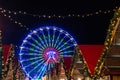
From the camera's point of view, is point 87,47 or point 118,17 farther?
point 87,47

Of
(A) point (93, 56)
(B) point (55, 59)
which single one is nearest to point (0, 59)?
(A) point (93, 56)

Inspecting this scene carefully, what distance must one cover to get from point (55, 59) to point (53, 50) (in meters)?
0.91

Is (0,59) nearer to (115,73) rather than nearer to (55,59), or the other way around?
(115,73)

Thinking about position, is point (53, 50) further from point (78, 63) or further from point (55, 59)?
point (78, 63)

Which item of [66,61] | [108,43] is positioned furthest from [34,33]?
[108,43]

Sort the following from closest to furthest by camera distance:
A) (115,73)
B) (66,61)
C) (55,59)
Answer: (115,73)
(66,61)
(55,59)

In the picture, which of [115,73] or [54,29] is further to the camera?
[54,29]

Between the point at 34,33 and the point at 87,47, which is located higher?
the point at 34,33

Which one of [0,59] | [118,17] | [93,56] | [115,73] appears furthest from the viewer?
[93,56]

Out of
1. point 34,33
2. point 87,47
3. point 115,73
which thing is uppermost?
point 34,33

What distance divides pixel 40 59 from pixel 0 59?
21.5 metres

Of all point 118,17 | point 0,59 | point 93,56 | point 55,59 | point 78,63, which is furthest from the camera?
point 55,59

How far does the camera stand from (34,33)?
3200 cm

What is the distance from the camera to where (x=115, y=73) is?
17.7 metres
